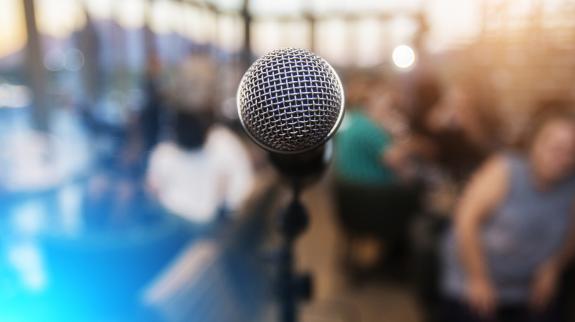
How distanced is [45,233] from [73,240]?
0.28 feet

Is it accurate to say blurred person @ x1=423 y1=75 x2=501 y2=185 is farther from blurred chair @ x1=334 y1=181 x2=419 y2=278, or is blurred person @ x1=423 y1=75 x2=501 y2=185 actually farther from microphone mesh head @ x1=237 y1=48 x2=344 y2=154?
microphone mesh head @ x1=237 y1=48 x2=344 y2=154

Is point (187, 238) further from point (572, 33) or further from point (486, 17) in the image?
point (572, 33)

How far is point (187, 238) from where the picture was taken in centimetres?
167

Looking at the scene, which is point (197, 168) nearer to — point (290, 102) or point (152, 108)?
point (152, 108)

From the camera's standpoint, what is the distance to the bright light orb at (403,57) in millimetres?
2172

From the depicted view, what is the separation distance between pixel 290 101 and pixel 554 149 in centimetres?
152

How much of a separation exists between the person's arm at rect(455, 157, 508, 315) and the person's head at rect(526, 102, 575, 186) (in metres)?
0.12

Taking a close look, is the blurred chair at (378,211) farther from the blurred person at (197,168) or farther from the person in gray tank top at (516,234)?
the blurred person at (197,168)

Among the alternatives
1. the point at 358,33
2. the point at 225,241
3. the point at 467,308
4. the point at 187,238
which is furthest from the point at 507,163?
the point at 187,238

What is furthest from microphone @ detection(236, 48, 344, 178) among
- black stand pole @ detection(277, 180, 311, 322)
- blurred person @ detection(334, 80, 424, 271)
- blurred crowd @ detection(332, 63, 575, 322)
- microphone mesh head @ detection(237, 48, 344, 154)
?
blurred person @ detection(334, 80, 424, 271)

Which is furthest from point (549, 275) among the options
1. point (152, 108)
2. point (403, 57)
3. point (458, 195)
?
point (152, 108)

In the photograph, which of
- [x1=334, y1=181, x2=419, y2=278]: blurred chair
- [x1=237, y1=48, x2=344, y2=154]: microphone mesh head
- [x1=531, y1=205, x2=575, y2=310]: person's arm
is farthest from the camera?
[x1=334, y1=181, x2=419, y2=278]: blurred chair

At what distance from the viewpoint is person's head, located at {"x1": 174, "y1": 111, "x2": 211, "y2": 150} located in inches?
62.2

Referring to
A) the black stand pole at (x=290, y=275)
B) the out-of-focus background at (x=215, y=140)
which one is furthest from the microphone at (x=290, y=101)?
the out-of-focus background at (x=215, y=140)
